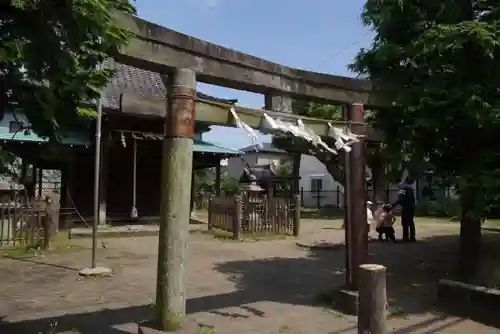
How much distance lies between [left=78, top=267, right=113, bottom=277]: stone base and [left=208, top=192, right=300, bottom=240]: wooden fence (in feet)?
19.5

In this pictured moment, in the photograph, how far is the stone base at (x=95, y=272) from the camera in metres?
9.37

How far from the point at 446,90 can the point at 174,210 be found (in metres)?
4.41

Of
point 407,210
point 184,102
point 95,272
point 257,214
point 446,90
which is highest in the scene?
point 446,90

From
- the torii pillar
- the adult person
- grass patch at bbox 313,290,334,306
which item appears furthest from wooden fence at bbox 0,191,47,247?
the adult person

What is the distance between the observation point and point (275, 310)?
698 centimetres

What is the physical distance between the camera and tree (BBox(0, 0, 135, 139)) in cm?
397

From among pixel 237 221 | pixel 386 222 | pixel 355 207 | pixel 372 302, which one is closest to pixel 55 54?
pixel 372 302

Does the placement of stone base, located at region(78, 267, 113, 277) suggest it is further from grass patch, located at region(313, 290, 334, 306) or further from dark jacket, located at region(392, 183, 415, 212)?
dark jacket, located at region(392, 183, 415, 212)

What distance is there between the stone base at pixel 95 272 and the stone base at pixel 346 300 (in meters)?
4.59

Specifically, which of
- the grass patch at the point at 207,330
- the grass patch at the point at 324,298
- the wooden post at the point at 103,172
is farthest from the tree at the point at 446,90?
the wooden post at the point at 103,172

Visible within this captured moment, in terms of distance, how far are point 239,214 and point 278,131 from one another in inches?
370

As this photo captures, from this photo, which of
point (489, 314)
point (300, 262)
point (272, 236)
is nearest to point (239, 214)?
point (272, 236)

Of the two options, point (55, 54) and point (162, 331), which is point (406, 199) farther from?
point (55, 54)

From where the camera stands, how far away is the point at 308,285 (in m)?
8.85
